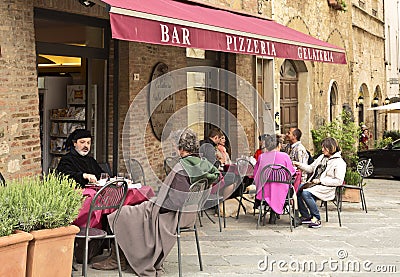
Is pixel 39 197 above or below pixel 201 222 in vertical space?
above

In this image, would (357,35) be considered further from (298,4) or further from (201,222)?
(201,222)

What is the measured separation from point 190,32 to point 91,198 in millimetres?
2248

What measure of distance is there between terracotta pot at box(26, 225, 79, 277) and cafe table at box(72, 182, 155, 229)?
2.08ft

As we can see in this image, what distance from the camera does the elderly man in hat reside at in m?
6.51

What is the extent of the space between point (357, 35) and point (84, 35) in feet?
43.4

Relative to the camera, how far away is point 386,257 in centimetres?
679

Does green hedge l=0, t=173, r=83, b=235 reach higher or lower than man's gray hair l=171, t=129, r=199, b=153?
lower

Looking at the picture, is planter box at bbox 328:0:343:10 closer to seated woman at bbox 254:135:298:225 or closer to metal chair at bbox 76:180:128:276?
seated woman at bbox 254:135:298:225

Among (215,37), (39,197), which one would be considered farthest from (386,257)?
(39,197)

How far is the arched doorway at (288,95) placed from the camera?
15.0 meters

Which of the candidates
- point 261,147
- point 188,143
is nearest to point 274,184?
point 261,147

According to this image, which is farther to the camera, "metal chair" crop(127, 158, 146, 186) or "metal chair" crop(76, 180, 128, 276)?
"metal chair" crop(127, 158, 146, 186)

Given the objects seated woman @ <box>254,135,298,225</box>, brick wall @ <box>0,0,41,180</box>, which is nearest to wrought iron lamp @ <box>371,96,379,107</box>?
seated woman @ <box>254,135,298,225</box>

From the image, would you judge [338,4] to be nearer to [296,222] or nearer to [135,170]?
[135,170]
